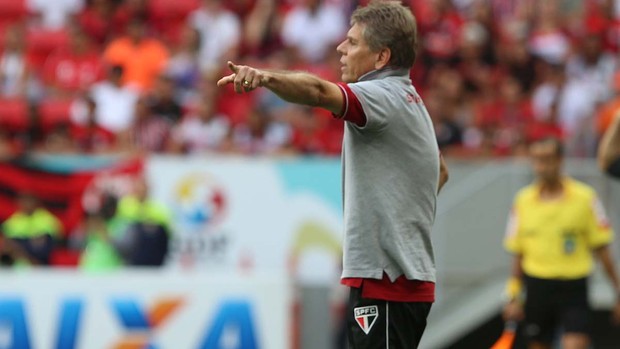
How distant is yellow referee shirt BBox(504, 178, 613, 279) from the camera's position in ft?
33.4

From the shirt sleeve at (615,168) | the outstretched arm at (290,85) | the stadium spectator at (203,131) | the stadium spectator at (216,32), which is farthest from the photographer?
the stadium spectator at (216,32)

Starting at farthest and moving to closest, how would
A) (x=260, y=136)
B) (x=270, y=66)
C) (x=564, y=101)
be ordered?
(x=270, y=66) < (x=564, y=101) < (x=260, y=136)

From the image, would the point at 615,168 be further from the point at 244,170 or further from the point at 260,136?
the point at 260,136

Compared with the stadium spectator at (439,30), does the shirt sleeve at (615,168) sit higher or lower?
lower

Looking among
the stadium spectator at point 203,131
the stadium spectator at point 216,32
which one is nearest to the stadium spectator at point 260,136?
the stadium spectator at point 203,131

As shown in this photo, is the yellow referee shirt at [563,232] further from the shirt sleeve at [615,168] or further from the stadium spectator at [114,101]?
the stadium spectator at [114,101]

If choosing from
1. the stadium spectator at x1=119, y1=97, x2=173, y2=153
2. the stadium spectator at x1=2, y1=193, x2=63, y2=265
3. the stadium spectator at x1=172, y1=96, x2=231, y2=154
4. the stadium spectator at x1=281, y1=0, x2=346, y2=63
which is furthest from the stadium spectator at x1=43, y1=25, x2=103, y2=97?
the stadium spectator at x1=281, y1=0, x2=346, y2=63

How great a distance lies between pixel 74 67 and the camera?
15461mm

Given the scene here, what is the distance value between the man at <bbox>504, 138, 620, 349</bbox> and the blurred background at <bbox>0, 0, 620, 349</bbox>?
1967 millimetres

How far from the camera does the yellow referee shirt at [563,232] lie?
33.4ft

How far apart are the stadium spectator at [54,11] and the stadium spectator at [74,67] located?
0.84 meters

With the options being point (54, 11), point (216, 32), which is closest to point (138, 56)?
point (216, 32)

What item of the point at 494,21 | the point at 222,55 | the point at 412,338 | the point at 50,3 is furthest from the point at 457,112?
the point at 412,338

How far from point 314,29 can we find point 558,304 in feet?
19.4
